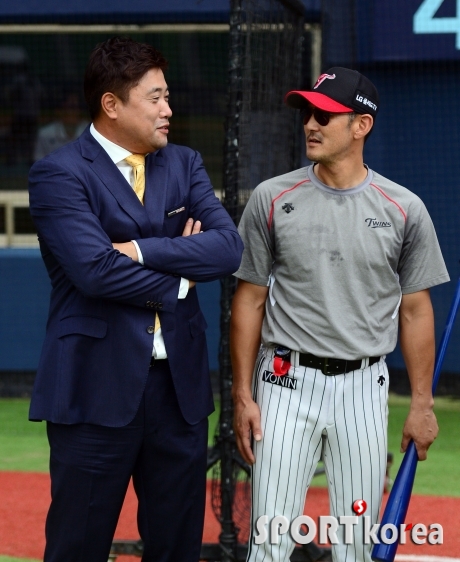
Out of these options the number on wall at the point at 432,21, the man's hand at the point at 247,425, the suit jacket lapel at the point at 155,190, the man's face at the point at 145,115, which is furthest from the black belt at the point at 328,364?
the number on wall at the point at 432,21

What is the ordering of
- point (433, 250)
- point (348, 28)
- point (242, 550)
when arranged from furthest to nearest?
point (348, 28) → point (242, 550) → point (433, 250)

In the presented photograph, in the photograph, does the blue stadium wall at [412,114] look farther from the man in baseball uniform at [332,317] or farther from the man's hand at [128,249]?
the man's hand at [128,249]

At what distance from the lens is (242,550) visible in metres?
4.33

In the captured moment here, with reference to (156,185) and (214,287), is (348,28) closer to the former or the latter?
(214,287)

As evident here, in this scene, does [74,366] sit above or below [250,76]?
below

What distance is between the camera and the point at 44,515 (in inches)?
206

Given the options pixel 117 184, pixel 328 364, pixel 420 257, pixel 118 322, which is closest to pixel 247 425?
pixel 328 364

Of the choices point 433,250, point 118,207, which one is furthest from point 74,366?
point 433,250

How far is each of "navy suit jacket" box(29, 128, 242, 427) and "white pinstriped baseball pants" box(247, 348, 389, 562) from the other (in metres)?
0.29

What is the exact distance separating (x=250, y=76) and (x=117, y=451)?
2040mm

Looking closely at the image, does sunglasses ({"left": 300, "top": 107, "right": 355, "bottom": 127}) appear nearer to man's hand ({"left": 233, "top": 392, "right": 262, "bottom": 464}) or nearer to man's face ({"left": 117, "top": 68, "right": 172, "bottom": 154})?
man's face ({"left": 117, "top": 68, "right": 172, "bottom": 154})

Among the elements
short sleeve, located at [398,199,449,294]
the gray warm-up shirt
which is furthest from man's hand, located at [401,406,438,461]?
short sleeve, located at [398,199,449,294]

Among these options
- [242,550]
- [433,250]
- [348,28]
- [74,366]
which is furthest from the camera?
A: [348,28]

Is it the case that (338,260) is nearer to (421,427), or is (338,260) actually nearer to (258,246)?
(258,246)
